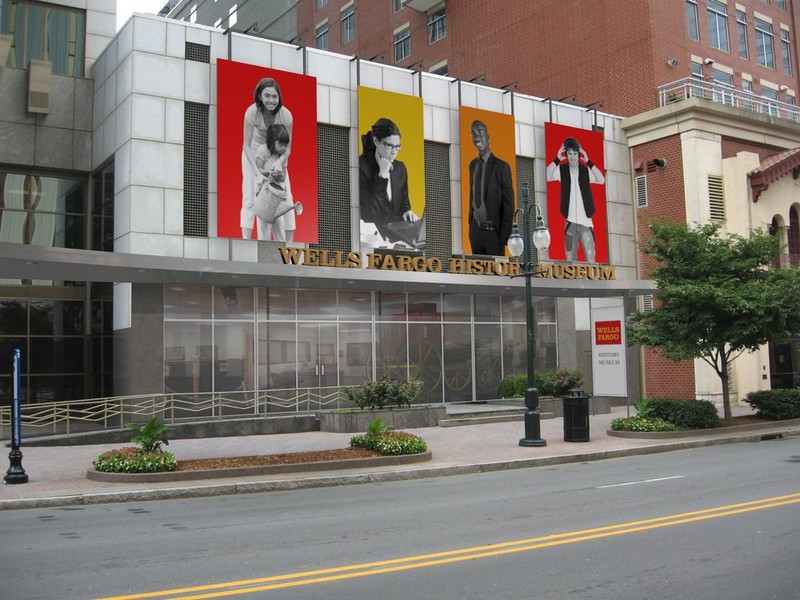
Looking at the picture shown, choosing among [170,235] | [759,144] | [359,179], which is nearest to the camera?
[170,235]

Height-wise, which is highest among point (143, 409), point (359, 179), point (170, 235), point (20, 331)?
point (359, 179)

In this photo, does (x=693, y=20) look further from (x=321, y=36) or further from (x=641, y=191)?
(x=321, y=36)

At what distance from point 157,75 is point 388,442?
14.4m

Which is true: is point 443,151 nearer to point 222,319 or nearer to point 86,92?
point 222,319

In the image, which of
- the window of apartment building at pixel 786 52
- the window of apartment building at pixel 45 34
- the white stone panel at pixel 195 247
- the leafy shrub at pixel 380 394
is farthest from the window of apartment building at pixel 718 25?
the window of apartment building at pixel 45 34

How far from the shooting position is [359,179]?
27.4m

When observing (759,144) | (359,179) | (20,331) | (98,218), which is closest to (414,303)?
(359,179)

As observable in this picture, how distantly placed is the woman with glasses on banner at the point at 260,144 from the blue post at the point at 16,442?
11.5 meters

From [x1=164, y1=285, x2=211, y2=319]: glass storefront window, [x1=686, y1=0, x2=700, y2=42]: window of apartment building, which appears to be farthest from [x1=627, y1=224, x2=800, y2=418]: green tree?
[x1=686, y1=0, x2=700, y2=42]: window of apartment building

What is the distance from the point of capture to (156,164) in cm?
2380

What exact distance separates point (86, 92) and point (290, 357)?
11468mm

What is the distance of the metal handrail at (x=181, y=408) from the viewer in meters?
21.6

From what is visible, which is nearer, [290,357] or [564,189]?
[290,357]

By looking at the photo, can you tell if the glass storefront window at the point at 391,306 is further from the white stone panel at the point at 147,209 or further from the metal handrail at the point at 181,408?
the white stone panel at the point at 147,209
